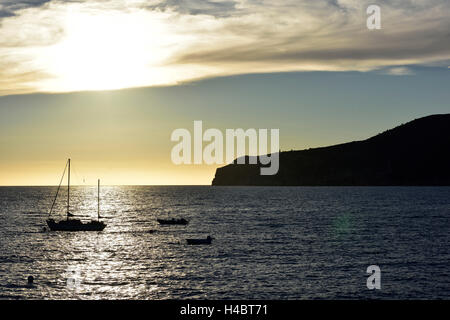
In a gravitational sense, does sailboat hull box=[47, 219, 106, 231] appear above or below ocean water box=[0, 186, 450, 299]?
above

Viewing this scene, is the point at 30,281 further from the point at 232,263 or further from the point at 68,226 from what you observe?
the point at 68,226

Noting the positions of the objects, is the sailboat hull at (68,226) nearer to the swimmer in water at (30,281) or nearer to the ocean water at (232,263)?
the ocean water at (232,263)

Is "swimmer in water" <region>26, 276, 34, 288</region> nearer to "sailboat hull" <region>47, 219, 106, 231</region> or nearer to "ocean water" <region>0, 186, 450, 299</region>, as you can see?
"ocean water" <region>0, 186, 450, 299</region>

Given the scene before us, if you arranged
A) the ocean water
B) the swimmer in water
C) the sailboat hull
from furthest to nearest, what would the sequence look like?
1. the sailboat hull
2. the swimmer in water
3. the ocean water

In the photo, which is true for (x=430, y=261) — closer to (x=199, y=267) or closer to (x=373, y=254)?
(x=373, y=254)

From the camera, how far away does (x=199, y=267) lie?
209 ft

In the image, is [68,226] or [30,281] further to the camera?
[68,226]

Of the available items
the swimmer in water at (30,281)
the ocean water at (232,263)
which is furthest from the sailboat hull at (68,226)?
the swimmer in water at (30,281)

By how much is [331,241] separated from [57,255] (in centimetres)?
4380

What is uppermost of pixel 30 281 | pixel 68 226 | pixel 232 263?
pixel 68 226

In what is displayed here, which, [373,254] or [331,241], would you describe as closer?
[373,254]

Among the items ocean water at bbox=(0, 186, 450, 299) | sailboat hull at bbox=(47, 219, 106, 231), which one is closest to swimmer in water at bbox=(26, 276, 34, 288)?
ocean water at bbox=(0, 186, 450, 299)

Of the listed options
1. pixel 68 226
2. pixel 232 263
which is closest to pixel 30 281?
pixel 232 263
